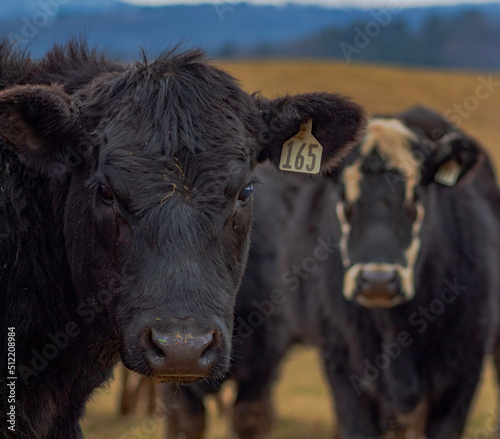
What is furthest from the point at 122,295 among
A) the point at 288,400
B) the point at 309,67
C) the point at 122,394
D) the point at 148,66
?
the point at 309,67

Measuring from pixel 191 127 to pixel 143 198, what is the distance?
1.27 ft

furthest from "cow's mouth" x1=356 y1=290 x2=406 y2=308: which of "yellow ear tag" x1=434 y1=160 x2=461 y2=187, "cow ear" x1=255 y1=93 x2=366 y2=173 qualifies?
"cow ear" x1=255 y1=93 x2=366 y2=173

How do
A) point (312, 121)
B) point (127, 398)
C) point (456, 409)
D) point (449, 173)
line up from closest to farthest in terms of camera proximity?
point (312, 121), point (456, 409), point (449, 173), point (127, 398)

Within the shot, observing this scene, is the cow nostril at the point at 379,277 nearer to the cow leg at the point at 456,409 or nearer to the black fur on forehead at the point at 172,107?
the cow leg at the point at 456,409

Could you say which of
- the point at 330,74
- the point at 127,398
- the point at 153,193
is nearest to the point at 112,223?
the point at 153,193

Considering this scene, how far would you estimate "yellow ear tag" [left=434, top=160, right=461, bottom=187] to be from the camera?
20.3 feet

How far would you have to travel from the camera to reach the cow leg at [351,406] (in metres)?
6.10

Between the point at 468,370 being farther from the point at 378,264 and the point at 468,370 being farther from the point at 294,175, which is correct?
the point at 294,175

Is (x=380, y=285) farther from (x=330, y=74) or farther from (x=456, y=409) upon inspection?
(x=330, y=74)

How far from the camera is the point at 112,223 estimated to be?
301 centimetres

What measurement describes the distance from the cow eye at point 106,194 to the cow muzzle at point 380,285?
3035mm

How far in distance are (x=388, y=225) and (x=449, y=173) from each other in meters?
0.77

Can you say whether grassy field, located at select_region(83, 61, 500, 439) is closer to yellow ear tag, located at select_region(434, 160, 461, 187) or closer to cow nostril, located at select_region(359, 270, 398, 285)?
cow nostril, located at select_region(359, 270, 398, 285)

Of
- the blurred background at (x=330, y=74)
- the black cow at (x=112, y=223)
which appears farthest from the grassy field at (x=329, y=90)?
the black cow at (x=112, y=223)
